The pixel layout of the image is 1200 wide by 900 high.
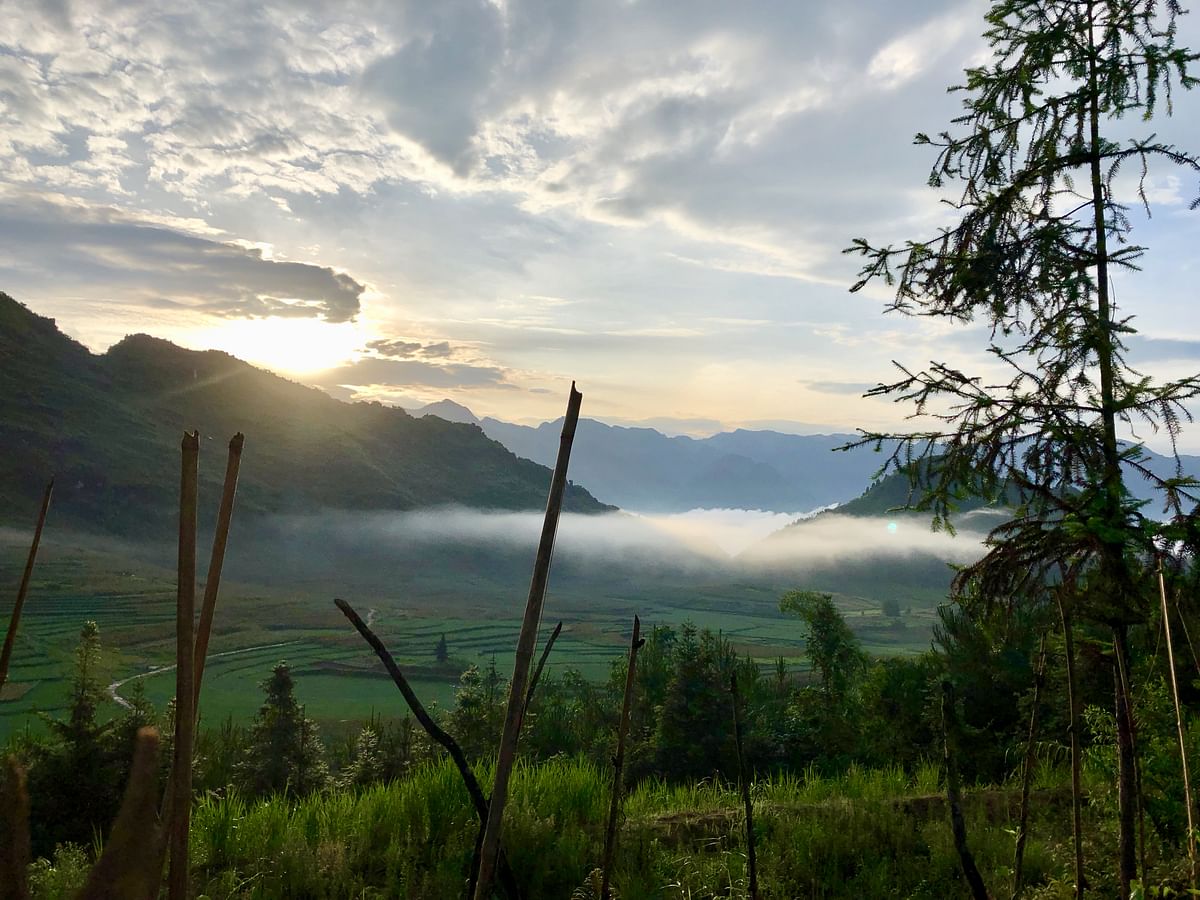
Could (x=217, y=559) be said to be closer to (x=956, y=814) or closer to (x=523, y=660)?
(x=523, y=660)

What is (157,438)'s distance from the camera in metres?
147

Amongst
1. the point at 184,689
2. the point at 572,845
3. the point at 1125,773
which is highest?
the point at 184,689

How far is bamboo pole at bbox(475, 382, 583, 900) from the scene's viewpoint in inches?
50.1

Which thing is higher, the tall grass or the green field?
the tall grass

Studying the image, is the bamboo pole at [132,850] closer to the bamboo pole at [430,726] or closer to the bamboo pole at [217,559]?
the bamboo pole at [217,559]

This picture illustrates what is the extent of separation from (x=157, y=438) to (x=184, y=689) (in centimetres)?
17278

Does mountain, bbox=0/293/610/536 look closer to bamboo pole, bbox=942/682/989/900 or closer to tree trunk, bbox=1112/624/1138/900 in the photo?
tree trunk, bbox=1112/624/1138/900

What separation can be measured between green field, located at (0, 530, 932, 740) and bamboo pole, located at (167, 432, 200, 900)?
128ft

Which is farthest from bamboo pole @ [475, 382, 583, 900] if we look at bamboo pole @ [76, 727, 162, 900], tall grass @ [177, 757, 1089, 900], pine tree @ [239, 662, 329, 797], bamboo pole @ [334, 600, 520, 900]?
pine tree @ [239, 662, 329, 797]

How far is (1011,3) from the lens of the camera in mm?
5242

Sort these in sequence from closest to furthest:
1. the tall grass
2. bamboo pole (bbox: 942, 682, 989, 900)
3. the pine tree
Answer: bamboo pole (bbox: 942, 682, 989, 900) < the tall grass < the pine tree

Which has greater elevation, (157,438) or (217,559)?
(157,438)

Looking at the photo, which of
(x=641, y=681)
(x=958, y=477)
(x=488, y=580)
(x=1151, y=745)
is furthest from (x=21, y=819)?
(x=488, y=580)

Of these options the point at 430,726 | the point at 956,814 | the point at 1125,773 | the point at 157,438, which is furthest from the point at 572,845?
the point at 157,438
